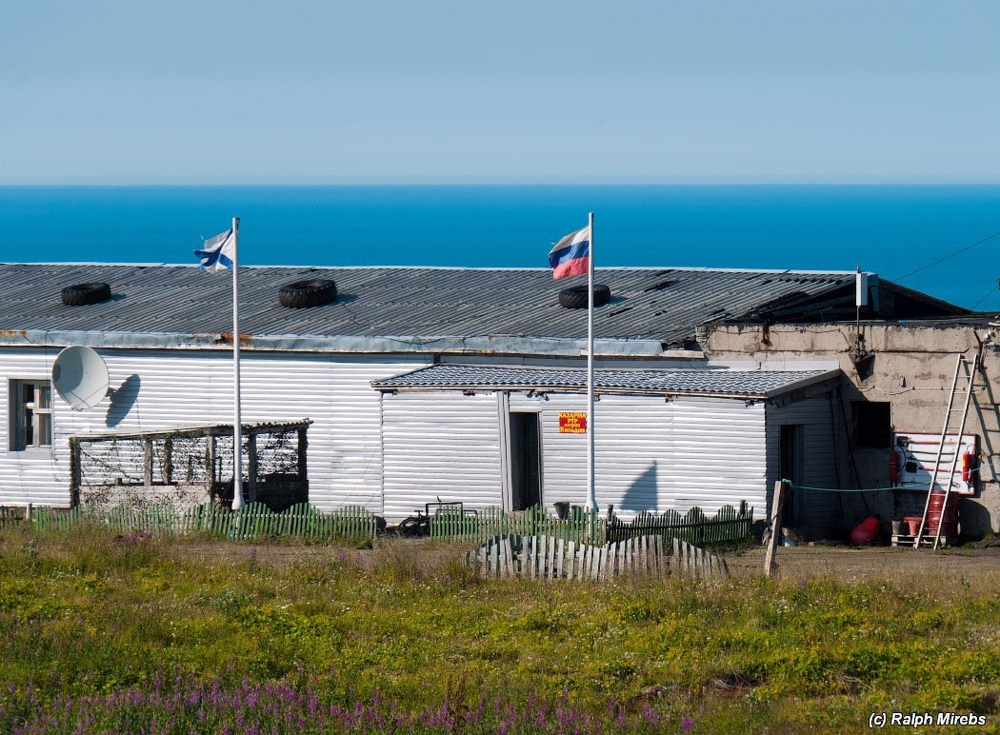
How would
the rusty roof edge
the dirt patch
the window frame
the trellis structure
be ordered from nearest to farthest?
the dirt patch, the trellis structure, the rusty roof edge, the window frame

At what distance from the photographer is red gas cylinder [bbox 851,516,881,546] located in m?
25.9

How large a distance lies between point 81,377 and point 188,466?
164 inches

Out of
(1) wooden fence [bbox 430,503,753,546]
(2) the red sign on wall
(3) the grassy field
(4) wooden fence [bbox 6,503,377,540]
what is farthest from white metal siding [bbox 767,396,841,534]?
(4) wooden fence [bbox 6,503,377,540]

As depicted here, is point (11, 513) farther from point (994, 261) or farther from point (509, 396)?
point (994, 261)

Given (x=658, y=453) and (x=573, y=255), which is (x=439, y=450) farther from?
(x=573, y=255)

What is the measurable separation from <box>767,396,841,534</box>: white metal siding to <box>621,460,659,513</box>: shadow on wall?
2.36 meters

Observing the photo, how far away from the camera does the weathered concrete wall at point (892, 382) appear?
26.0 m

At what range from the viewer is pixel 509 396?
27.3 meters

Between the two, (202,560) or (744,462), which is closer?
(202,560)

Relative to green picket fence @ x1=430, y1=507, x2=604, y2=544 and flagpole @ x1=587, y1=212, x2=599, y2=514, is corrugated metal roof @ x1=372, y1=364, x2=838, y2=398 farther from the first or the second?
green picket fence @ x1=430, y1=507, x2=604, y2=544

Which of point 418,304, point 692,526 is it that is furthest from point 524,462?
point 418,304

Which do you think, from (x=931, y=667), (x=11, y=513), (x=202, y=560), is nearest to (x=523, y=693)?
(x=931, y=667)

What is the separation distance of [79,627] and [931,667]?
8.73 metres

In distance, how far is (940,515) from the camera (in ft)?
84.6
